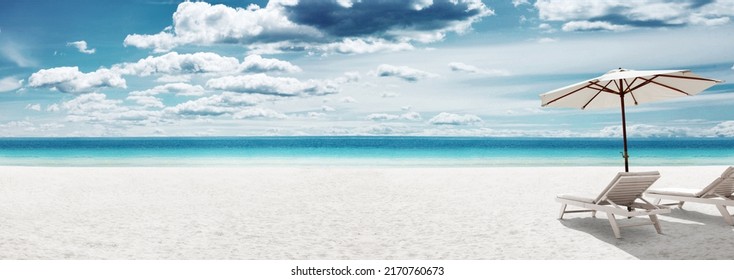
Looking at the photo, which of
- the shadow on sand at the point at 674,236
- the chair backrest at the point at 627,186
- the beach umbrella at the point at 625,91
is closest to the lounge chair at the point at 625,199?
the chair backrest at the point at 627,186

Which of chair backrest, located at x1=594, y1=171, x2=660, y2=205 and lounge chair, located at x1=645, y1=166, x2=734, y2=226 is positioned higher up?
chair backrest, located at x1=594, y1=171, x2=660, y2=205

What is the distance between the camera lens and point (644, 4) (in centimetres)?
2497

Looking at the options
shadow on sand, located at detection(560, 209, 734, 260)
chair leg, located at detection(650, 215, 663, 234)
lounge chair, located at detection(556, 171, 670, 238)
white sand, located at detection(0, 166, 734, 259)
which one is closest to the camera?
shadow on sand, located at detection(560, 209, 734, 260)

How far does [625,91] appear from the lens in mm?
6770

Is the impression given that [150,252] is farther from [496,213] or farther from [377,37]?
[377,37]

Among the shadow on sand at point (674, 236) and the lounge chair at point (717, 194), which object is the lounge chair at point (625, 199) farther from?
the lounge chair at point (717, 194)

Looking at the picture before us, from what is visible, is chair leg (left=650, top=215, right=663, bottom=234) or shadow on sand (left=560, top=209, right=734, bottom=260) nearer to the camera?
shadow on sand (left=560, top=209, right=734, bottom=260)

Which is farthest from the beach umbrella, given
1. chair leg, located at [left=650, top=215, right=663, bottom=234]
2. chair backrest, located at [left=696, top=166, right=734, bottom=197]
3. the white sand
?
the white sand

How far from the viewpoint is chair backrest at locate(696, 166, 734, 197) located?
236 inches

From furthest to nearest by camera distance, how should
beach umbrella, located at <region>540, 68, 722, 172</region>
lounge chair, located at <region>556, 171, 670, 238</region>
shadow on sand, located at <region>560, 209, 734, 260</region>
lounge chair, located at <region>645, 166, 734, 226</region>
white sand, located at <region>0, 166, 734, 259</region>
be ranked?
beach umbrella, located at <region>540, 68, 722, 172</region> < lounge chair, located at <region>645, 166, 734, 226</region> < lounge chair, located at <region>556, 171, 670, 238</region> < white sand, located at <region>0, 166, 734, 259</region> < shadow on sand, located at <region>560, 209, 734, 260</region>

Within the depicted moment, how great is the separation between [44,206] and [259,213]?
341 centimetres

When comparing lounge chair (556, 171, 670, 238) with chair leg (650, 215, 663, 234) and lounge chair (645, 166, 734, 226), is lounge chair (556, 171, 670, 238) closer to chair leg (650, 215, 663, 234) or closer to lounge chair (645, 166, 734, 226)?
chair leg (650, 215, 663, 234)

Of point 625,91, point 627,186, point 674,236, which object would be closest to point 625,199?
point 627,186
